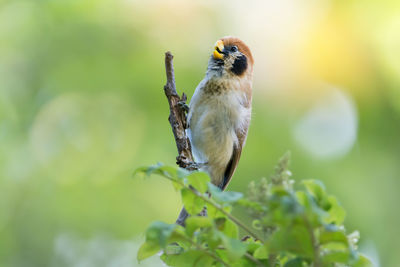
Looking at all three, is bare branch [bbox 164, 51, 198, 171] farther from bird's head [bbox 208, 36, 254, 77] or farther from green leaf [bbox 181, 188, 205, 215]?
green leaf [bbox 181, 188, 205, 215]

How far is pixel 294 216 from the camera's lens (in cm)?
106

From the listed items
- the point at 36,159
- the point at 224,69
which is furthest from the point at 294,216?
Answer: the point at 36,159

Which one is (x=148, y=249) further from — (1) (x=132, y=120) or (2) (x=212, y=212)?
(1) (x=132, y=120)

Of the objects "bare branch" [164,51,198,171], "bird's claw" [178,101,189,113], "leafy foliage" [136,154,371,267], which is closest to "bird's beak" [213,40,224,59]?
"bird's claw" [178,101,189,113]

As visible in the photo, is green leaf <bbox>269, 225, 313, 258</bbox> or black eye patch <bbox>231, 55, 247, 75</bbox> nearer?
green leaf <bbox>269, 225, 313, 258</bbox>

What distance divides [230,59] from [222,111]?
53cm

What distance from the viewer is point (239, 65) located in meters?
4.35

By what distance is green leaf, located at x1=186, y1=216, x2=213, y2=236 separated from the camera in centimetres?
128

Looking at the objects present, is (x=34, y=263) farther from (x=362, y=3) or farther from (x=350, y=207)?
(x=362, y=3)

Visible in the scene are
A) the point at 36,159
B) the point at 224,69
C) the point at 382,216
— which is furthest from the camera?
the point at 36,159

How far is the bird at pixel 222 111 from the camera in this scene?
159 inches

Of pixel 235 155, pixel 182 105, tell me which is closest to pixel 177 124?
pixel 182 105

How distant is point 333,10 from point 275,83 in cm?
140

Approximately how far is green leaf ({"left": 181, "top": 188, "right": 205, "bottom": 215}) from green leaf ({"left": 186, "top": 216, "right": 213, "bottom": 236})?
0.26ft
